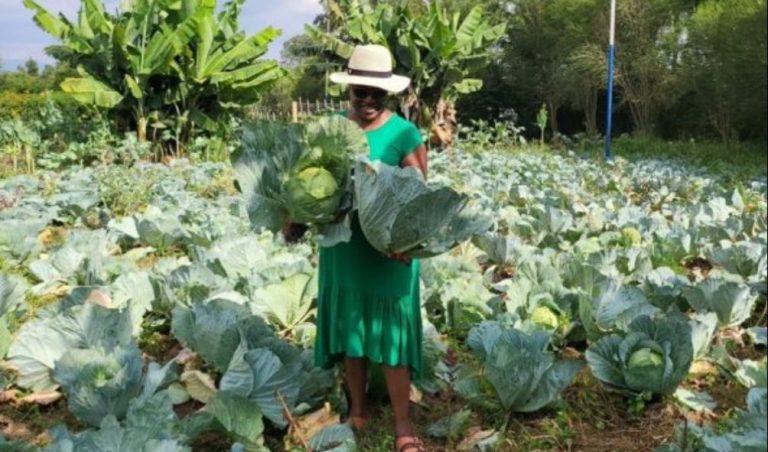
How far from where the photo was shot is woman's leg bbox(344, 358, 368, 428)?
2.53 m

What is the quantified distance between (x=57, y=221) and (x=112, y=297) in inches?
115

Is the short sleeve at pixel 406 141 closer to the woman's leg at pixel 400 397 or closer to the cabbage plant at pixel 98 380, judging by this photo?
the woman's leg at pixel 400 397

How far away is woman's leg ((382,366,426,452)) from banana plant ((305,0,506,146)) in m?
11.5

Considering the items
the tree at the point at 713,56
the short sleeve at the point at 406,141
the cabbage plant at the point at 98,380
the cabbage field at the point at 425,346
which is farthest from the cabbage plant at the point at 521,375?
the tree at the point at 713,56

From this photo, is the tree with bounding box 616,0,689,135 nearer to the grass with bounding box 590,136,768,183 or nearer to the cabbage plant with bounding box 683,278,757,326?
the grass with bounding box 590,136,768,183

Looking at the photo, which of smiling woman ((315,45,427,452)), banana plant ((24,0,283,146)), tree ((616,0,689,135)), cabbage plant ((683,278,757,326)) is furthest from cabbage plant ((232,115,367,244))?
tree ((616,0,689,135))

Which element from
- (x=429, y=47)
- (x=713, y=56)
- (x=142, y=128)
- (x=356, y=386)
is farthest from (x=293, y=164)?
(x=713, y=56)

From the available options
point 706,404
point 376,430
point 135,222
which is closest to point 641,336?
point 706,404

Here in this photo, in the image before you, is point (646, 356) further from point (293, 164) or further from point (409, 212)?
point (293, 164)

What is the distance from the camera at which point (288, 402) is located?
97.3 inches

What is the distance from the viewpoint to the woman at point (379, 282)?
7.62 ft

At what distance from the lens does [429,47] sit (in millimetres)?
13562

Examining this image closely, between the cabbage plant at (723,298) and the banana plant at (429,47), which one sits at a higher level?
the banana plant at (429,47)

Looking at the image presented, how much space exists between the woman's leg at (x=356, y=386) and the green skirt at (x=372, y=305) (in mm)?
93
